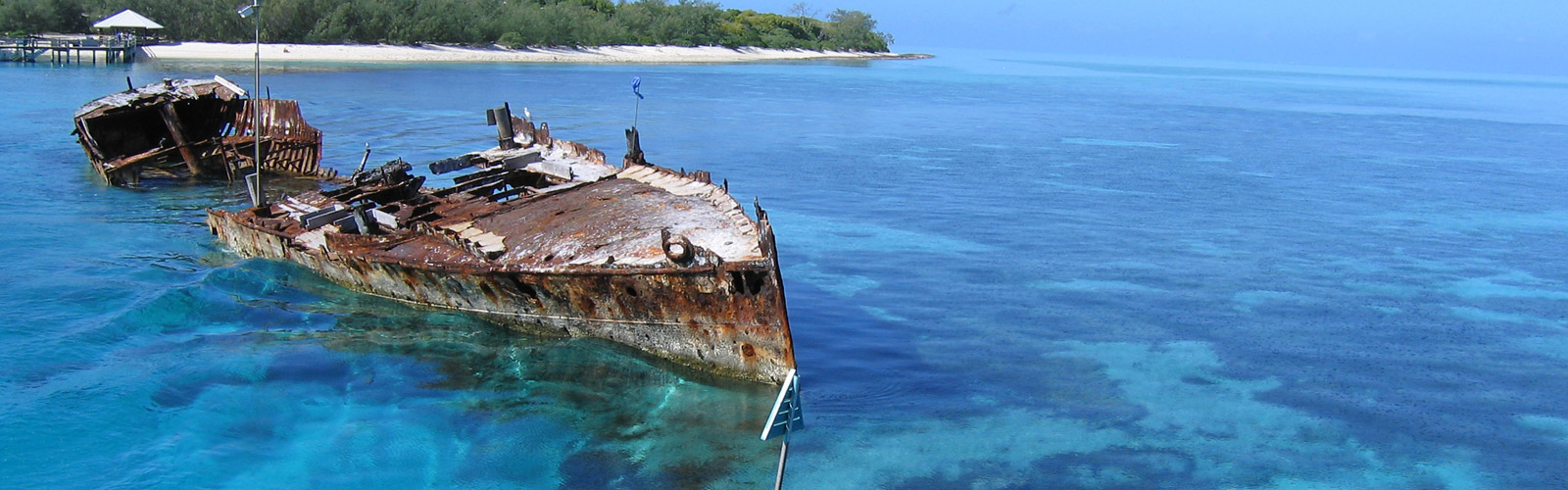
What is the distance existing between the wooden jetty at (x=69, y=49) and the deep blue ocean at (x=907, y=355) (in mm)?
30830

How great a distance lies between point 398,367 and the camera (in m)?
13.5

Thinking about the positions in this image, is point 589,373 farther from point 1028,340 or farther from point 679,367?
point 1028,340

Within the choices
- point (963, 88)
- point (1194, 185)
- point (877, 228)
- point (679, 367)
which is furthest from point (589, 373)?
point (963, 88)

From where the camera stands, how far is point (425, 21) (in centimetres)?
7888

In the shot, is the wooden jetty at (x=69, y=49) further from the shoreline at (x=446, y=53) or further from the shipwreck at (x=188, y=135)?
the shipwreck at (x=188, y=135)

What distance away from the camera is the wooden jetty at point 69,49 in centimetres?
5806

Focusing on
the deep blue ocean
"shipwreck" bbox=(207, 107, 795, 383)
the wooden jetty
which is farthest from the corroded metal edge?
the wooden jetty

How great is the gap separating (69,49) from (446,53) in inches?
966

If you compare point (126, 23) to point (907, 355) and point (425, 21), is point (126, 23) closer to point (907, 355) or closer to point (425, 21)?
point (425, 21)

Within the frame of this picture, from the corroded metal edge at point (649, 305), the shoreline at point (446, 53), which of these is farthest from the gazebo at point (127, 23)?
the corroded metal edge at point (649, 305)

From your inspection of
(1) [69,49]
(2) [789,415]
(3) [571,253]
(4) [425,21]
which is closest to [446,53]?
(4) [425,21]

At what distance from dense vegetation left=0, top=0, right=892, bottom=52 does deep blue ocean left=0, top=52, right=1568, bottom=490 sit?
40.3 m

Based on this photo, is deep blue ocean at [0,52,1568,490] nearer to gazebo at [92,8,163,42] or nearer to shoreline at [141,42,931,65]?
gazebo at [92,8,163,42]

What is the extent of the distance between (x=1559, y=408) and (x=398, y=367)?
14172 mm
